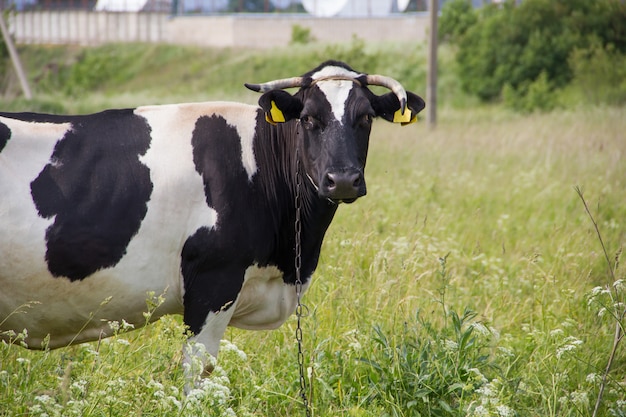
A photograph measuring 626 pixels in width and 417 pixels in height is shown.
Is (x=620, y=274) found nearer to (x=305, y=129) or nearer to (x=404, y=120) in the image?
(x=404, y=120)

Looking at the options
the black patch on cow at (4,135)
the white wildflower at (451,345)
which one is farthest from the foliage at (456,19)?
the black patch on cow at (4,135)

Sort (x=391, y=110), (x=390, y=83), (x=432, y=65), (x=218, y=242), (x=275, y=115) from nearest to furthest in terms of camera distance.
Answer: (x=218, y=242) → (x=275, y=115) → (x=390, y=83) → (x=391, y=110) → (x=432, y=65)

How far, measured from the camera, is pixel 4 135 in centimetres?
383

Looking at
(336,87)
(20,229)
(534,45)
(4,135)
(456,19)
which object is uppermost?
(336,87)

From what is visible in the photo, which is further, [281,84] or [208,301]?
[281,84]

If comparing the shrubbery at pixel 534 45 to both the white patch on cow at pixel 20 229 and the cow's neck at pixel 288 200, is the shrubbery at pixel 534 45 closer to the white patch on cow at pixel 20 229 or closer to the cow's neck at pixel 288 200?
the cow's neck at pixel 288 200

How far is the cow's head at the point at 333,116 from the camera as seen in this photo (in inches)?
155

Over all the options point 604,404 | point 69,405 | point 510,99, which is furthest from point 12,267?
point 510,99

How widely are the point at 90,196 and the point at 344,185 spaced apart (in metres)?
1.30

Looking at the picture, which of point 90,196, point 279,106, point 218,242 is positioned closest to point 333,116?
point 279,106

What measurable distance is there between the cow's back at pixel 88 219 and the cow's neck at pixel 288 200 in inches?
17.5

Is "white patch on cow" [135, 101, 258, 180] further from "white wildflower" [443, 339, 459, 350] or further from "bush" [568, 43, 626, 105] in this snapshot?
"bush" [568, 43, 626, 105]

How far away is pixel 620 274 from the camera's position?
531 centimetres

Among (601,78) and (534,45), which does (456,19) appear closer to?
(534,45)
